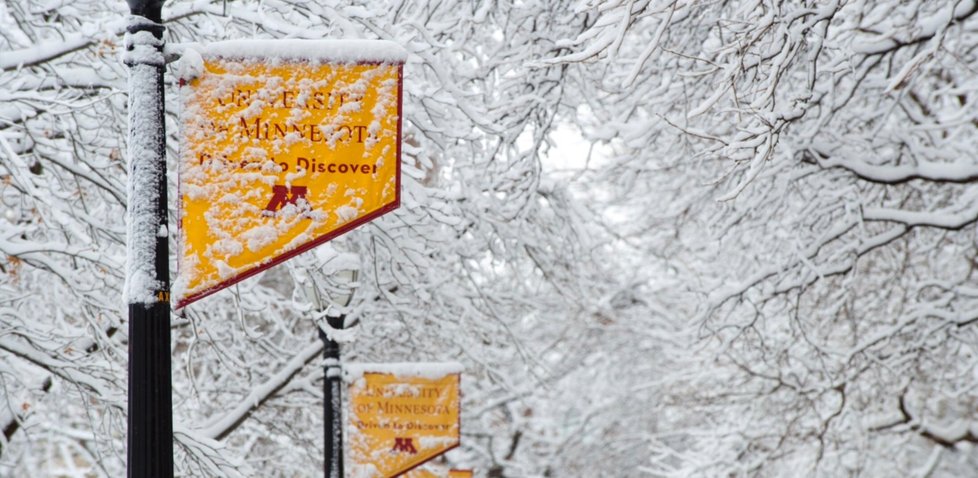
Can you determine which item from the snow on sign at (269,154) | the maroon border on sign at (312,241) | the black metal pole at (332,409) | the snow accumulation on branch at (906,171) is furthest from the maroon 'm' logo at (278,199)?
Answer: the snow accumulation on branch at (906,171)

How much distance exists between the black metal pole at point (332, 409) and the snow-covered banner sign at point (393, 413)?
71cm

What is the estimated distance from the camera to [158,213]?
3865mm

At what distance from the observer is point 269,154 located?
4.04 metres

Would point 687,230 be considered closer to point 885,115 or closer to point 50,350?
point 885,115

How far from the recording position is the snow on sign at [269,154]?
13.0ft

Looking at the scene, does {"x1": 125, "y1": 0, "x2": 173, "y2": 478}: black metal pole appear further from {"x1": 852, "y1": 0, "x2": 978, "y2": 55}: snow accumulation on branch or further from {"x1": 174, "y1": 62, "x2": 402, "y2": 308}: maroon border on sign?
{"x1": 852, "y1": 0, "x2": 978, "y2": 55}: snow accumulation on branch

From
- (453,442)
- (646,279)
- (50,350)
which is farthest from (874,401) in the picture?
(50,350)

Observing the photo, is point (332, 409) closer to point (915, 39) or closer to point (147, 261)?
point (147, 261)

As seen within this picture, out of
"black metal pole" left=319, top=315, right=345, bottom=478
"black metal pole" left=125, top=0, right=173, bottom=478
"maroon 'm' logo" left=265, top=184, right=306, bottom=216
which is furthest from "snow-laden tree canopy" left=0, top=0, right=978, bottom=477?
"black metal pole" left=125, top=0, right=173, bottom=478

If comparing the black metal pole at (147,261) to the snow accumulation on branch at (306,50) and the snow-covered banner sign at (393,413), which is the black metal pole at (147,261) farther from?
the snow-covered banner sign at (393,413)

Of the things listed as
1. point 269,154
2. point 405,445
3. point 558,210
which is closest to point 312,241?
point 269,154

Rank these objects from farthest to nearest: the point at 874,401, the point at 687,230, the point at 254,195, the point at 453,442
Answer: the point at 687,230
the point at 874,401
the point at 453,442
the point at 254,195

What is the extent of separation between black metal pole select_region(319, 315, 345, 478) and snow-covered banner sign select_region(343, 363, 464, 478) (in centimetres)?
71

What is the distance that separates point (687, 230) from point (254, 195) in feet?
42.9
